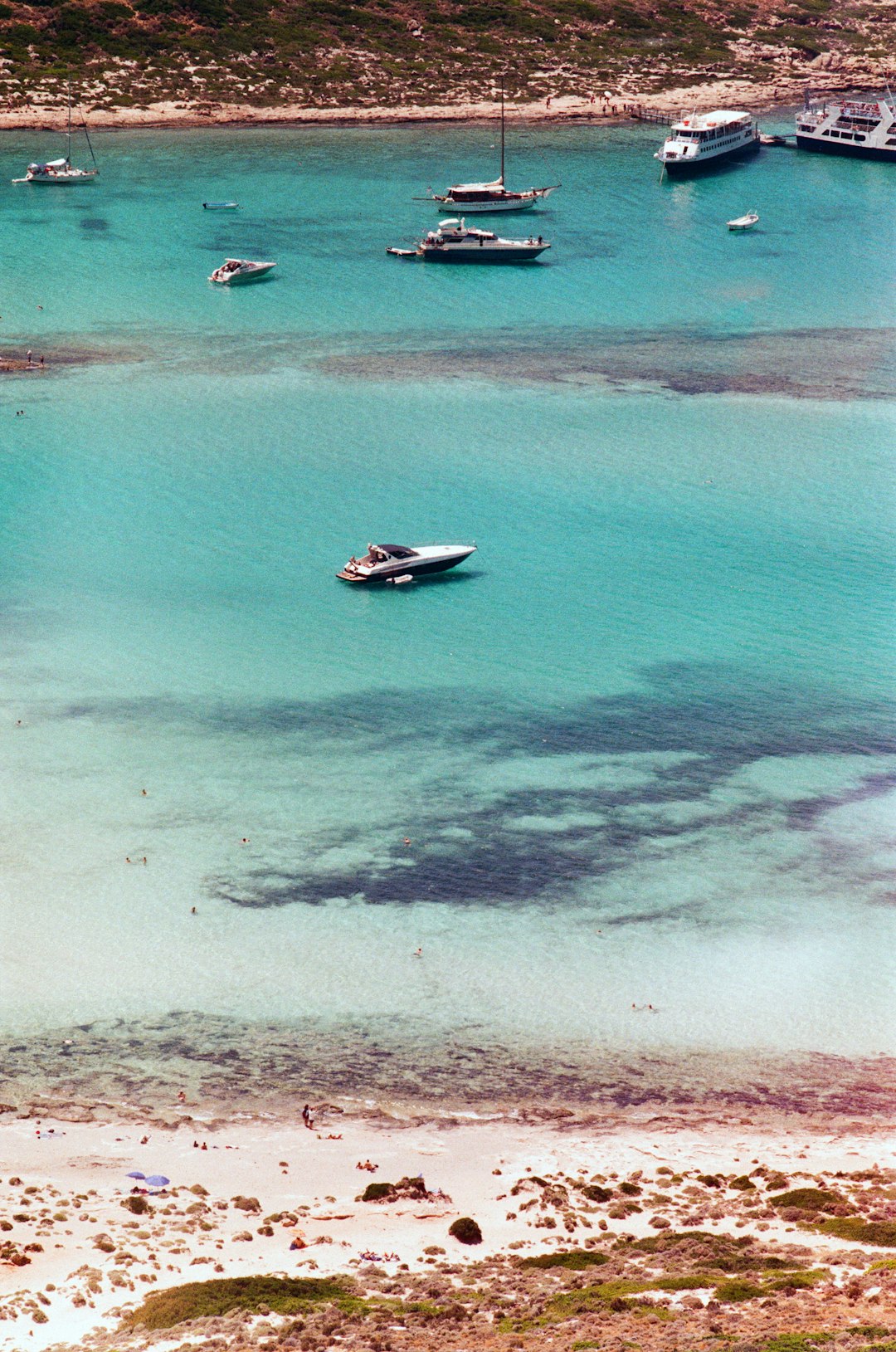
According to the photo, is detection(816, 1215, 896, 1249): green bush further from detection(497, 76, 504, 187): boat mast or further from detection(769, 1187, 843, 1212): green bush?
detection(497, 76, 504, 187): boat mast

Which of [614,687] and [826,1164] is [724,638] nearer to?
[614,687]

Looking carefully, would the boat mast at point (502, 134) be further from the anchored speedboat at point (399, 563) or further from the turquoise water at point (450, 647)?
the anchored speedboat at point (399, 563)

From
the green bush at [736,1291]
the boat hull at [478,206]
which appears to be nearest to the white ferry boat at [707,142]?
the boat hull at [478,206]

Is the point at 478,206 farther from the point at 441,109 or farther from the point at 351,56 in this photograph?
the point at 351,56

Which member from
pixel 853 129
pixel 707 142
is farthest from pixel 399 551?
pixel 853 129

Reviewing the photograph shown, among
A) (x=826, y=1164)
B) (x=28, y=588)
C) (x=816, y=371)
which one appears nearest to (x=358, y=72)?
(x=816, y=371)

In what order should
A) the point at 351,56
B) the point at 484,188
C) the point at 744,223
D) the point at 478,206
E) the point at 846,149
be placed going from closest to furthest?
the point at 484,188 → the point at 478,206 → the point at 744,223 → the point at 846,149 → the point at 351,56

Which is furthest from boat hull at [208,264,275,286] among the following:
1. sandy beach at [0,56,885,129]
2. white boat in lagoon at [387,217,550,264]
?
sandy beach at [0,56,885,129]
